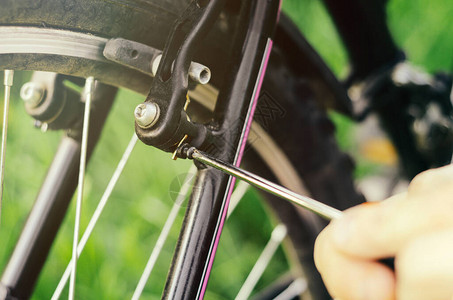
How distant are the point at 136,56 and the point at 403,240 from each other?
1.01 ft

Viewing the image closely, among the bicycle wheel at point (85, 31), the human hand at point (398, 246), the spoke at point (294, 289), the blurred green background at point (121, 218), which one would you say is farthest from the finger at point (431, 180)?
the blurred green background at point (121, 218)

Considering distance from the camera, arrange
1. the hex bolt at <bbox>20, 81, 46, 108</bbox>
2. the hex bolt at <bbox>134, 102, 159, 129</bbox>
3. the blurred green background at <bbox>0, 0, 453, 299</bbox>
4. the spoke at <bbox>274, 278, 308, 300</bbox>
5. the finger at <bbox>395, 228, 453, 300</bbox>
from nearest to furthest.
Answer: the finger at <bbox>395, 228, 453, 300</bbox>, the hex bolt at <bbox>134, 102, 159, 129</bbox>, the hex bolt at <bbox>20, 81, 46, 108</bbox>, the spoke at <bbox>274, 278, 308, 300</bbox>, the blurred green background at <bbox>0, 0, 453, 299</bbox>

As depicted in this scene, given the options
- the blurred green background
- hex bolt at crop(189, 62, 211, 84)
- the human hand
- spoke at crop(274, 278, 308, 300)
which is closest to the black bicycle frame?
hex bolt at crop(189, 62, 211, 84)

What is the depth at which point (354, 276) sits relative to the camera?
24cm

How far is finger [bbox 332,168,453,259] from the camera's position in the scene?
8.1 inches

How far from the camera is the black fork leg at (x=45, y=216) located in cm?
59

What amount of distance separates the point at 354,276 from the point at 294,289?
665mm

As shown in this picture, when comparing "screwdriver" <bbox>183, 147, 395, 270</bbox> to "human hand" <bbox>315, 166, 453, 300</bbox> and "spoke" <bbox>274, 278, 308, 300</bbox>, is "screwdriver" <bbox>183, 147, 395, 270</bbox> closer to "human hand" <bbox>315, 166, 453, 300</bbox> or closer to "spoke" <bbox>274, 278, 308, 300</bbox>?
"human hand" <bbox>315, 166, 453, 300</bbox>

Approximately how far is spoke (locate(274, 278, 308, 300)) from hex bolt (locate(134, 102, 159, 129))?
21.3 inches

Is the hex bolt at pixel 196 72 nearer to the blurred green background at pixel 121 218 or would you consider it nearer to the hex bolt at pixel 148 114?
the hex bolt at pixel 148 114

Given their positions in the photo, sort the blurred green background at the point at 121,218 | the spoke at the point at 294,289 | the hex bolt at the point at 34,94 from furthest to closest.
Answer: the blurred green background at the point at 121,218, the spoke at the point at 294,289, the hex bolt at the point at 34,94

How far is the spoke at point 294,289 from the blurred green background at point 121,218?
220 millimetres

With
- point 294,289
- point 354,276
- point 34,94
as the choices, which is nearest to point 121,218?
point 294,289

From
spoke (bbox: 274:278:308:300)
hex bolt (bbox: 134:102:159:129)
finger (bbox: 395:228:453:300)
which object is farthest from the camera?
spoke (bbox: 274:278:308:300)
